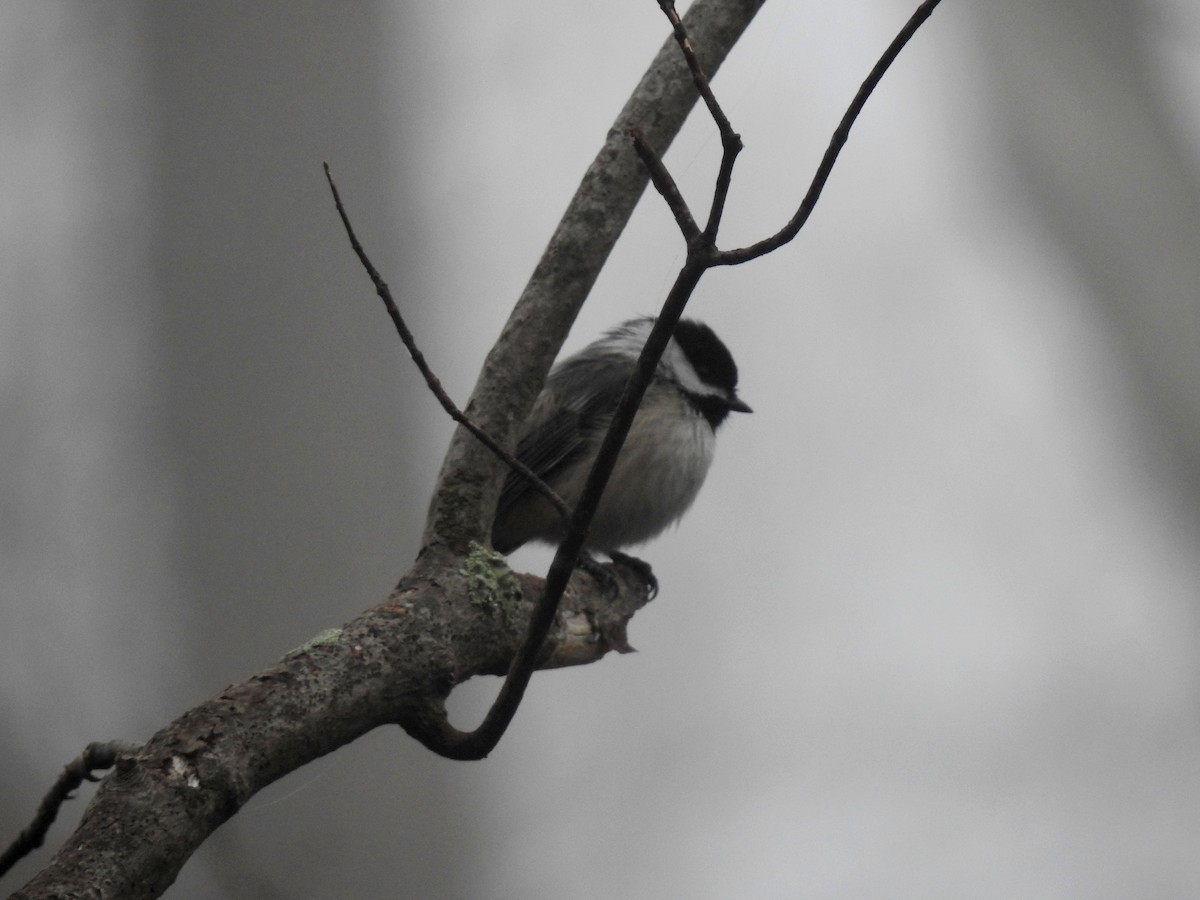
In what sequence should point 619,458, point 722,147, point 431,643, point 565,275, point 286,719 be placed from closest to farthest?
point 722,147
point 286,719
point 431,643
point 565,275
point 619,458

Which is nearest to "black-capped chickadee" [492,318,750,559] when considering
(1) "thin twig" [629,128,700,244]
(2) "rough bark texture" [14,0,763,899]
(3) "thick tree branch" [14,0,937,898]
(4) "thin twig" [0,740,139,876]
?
(2) "rough bark texture" [14,0,763,899]

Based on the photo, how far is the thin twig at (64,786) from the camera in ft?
4.76

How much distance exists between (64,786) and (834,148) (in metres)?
1.21

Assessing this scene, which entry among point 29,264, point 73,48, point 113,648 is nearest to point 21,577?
point 113,648

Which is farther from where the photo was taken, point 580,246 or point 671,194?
point 580,246

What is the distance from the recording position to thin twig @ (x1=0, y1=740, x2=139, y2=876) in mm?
1450

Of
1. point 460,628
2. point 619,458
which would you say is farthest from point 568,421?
point 460,628

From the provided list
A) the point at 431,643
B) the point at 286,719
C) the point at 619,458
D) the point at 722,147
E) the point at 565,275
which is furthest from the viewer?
the point at 619,458

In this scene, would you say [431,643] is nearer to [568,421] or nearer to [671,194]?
[671,194]

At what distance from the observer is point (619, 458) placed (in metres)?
3.14

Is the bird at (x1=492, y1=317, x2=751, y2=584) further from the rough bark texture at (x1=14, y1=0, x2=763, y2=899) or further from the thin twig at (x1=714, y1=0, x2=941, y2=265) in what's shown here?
the thin twig at (x1=714, y1=0, x2=941, y2=265)

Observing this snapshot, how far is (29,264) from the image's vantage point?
10.1 feet

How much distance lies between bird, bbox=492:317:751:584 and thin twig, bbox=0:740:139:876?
159cm

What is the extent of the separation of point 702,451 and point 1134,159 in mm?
2061
